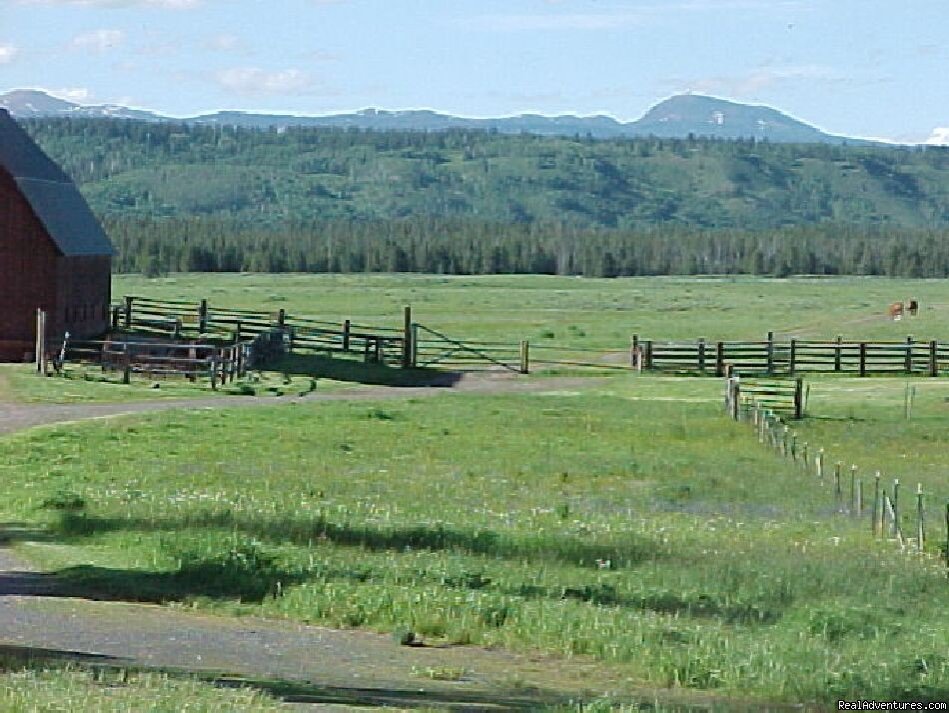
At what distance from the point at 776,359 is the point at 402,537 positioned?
134ft

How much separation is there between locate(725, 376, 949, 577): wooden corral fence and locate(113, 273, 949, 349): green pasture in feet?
105

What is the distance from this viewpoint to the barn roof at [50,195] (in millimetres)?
52719

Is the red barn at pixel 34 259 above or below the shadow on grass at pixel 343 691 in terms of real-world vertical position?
above

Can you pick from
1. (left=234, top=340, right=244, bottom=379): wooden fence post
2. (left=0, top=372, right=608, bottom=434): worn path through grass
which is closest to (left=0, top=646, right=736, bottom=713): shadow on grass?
(left=0, top=372, right=608, bottom=434): worn path through grass

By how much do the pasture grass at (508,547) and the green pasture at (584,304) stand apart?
43.4 meters

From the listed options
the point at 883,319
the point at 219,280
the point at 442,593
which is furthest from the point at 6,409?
the point at 219,280

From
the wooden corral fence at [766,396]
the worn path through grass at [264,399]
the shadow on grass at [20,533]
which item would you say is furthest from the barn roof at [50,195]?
the shadow on grass at [20,533]

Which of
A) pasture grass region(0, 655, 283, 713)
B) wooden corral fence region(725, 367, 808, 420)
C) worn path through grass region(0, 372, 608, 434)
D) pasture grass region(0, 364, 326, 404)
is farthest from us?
wooden corral fence region(725, 367, 808, 420)

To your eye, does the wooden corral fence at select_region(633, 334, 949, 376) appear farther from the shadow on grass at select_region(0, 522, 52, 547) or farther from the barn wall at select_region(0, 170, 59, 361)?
the shadow on grass at select_region(0, 522, 52, 547)

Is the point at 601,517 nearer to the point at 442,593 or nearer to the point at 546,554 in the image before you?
the point at 546,554

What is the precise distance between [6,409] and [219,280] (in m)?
123

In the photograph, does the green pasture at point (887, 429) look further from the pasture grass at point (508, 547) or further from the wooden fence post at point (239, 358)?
the wooden fence post at point (239, 358)

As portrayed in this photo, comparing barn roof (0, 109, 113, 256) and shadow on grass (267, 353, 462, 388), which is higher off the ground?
barn roof (0, 109, 113, 256)

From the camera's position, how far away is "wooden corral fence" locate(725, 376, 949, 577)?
963 inches
